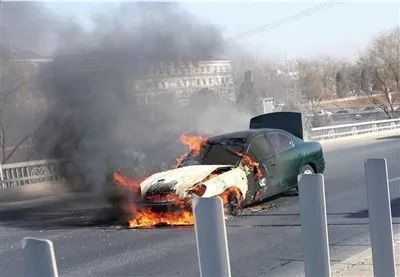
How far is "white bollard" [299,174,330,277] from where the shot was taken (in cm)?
274

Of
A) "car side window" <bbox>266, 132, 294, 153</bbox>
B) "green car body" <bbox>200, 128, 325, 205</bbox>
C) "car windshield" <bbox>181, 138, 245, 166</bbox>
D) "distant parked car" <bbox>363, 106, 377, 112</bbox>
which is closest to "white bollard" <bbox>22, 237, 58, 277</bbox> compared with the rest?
"green car body" <bbox>200, 128, 325, 205</bbox>

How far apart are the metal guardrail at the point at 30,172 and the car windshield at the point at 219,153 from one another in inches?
240

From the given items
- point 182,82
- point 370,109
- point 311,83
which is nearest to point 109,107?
point 182,82

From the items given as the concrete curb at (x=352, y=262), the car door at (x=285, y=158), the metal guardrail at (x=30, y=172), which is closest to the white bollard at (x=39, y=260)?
the concrete curb at (x=352, y=262)

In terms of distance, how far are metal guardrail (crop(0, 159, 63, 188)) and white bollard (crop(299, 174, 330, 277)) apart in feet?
36.9

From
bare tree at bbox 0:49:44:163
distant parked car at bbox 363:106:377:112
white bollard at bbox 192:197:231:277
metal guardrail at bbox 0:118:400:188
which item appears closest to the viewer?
white bollard at bbox 192:197:231:277

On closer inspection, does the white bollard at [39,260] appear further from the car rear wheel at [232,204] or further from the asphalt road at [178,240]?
the car rear wheel at [232,204]

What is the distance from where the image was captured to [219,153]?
806cm

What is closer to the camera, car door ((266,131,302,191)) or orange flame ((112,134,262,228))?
orange flame ((112,134,262,228))

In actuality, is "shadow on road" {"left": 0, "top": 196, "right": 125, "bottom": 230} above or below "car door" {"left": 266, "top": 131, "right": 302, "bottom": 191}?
below

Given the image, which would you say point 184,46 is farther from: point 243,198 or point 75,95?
point 243,198

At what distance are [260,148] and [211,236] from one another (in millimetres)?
5858

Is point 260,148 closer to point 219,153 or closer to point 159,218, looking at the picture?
point 219,153

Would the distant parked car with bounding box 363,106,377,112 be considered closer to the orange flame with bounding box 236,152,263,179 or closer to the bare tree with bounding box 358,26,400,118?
the bare tree with bounding box 358,26,400,118
